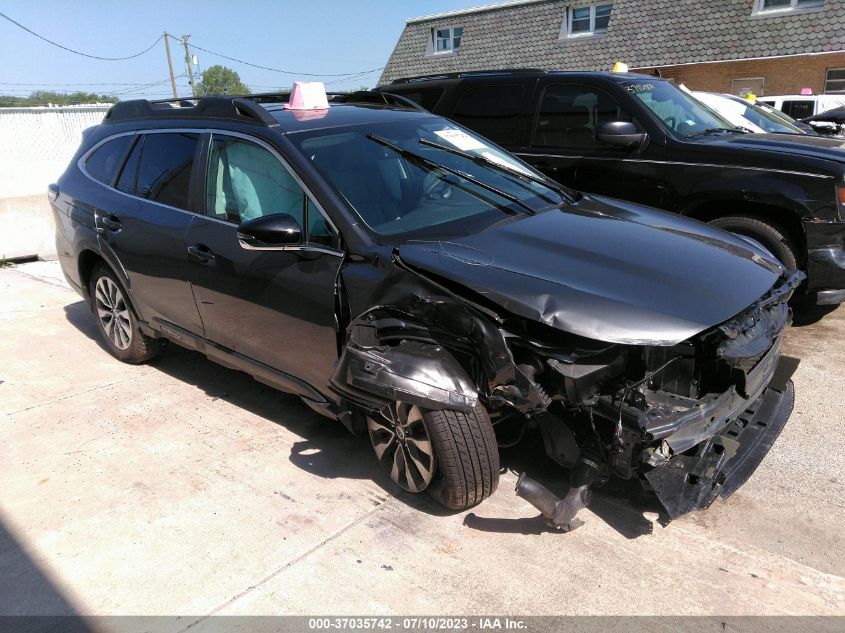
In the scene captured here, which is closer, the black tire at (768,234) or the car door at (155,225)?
the car door at (155,225)

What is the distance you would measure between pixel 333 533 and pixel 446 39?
26.5 metres

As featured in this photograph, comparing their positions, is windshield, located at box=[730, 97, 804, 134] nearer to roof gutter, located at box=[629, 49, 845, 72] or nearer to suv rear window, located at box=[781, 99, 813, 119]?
suv rear window, located at box=[781, 99, 813, 119]

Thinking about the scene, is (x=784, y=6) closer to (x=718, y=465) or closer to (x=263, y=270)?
(x=718, y=465)

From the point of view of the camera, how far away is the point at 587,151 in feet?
18.7

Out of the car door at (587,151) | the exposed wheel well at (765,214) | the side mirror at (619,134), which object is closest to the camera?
the exposed wheel well at (765,214)

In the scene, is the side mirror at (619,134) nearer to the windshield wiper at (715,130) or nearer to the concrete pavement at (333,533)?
the windshield wiper at (715,130)

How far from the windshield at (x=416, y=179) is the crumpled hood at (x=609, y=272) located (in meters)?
0.24

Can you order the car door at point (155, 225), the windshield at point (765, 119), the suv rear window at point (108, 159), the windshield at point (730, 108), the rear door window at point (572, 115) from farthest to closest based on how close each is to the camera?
the windshield at point (765, 119) → the windshield at point (730, 108) → the rear door window at point (572, 115) → the suv rear window at point (108, 159) → the car door at point (155, 225)

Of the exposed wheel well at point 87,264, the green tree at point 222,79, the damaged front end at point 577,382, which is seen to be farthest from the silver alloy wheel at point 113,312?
the green tree at point 222,79

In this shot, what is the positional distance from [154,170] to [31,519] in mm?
2243

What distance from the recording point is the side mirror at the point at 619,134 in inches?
204

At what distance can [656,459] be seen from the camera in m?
2.64

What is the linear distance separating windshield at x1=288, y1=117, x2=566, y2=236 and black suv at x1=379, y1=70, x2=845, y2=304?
64.7 inches

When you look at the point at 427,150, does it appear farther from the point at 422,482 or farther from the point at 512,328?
the point at 422,482
